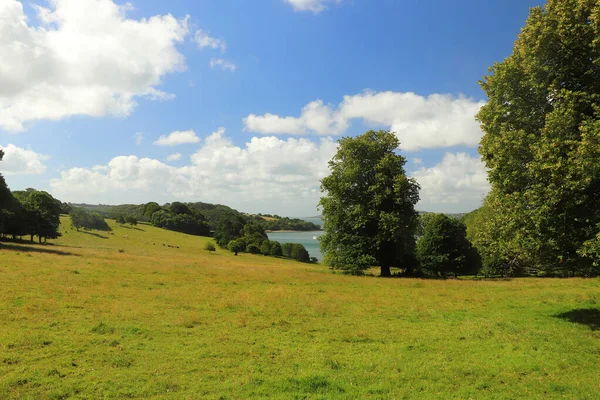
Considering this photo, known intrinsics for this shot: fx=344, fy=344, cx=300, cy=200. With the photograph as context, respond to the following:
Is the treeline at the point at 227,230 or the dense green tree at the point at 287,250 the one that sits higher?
the treeline at the point at 227,230

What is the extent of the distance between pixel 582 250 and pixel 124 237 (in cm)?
9847

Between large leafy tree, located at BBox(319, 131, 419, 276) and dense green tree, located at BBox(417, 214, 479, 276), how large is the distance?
10.1 m

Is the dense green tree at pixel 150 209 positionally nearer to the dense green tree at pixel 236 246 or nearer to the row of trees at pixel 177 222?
the row of trees at pixel 177 222

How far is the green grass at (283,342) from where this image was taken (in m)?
8.69

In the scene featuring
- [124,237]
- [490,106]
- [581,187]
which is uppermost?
[490,106]

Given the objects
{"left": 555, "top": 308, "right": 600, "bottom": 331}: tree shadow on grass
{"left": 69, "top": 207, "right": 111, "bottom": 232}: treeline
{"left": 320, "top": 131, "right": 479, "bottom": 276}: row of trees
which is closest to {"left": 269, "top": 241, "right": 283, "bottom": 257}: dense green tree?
{"left": 69, "top": 207, "right": 111, "bottom": 232}: treeline

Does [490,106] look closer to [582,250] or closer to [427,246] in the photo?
[582,250]

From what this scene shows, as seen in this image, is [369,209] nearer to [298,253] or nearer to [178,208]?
[298,253]

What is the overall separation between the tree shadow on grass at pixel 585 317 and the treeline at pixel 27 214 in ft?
196

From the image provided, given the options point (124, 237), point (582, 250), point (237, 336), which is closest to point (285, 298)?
point (237, 336)

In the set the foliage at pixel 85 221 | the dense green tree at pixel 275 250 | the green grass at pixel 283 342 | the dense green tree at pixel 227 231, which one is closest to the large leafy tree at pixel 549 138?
the green grass at pixel 283 342

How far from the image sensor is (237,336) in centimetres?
1294

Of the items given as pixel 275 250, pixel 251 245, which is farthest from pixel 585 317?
pixel 251 245

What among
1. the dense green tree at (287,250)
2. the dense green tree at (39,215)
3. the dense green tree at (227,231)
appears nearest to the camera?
the dense green tree at (39,215)
